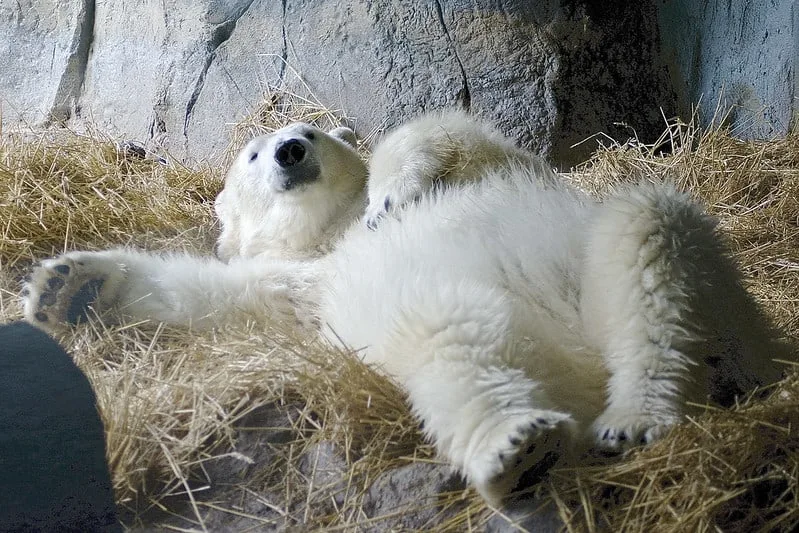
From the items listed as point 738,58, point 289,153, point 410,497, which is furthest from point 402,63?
point 410,497

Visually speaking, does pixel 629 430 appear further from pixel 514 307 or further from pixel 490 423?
pixel 514 307

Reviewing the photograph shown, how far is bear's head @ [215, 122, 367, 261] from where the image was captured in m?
3.41

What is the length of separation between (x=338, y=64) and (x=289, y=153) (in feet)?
5.87

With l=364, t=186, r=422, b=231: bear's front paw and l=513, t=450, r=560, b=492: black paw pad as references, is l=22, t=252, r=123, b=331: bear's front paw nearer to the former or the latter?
l=364, t=186, r=422, b=231: bear's front paw

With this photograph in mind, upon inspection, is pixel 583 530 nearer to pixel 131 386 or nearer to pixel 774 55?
pixel 131 386

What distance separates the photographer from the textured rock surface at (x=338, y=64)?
4824 mm

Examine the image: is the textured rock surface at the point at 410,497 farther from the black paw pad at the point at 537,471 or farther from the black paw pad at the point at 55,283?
the black paw pad at the point at 55,283

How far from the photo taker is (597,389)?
2.21 metres

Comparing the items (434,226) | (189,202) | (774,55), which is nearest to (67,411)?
(434,226)

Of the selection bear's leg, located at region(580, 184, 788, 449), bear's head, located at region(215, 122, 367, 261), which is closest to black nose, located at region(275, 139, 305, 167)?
bear's head, located at region(215, 122, 367, 261)

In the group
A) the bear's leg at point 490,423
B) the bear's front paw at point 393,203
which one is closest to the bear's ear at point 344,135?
the bear's front paw at point 393,203

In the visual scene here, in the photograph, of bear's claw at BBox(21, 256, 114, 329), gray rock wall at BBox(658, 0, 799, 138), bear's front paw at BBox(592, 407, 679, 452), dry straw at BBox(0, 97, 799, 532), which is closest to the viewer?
dry straw at BBox(0, 97, 799, 532)

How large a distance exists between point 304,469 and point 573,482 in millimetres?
646

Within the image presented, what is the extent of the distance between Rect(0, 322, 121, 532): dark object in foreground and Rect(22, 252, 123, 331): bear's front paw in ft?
3.65
